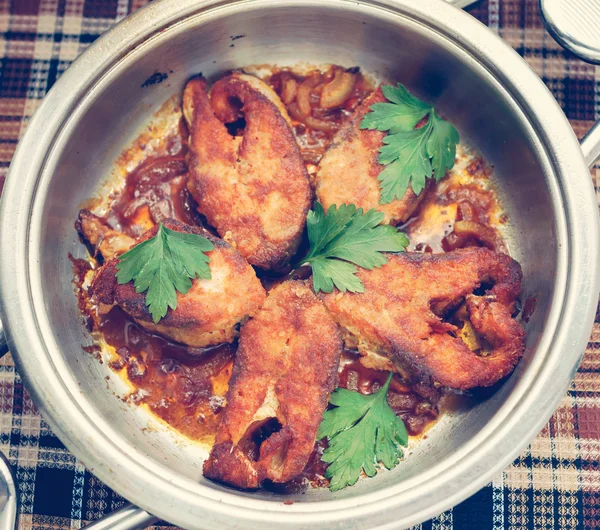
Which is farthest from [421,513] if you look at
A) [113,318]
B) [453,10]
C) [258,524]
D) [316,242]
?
[453,10]

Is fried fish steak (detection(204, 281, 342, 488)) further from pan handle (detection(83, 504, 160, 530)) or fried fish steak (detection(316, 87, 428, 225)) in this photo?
fried fish steak (detection(316, 87, 428, 225))

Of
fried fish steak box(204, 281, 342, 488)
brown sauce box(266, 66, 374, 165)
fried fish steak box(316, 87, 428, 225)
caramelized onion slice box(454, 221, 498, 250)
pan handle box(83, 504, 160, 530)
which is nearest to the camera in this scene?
pan handle box(83, 504, 160, 530)

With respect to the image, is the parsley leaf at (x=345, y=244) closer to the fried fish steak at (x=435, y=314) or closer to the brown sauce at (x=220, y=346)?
the fried fish steak at (x=435, y=314)

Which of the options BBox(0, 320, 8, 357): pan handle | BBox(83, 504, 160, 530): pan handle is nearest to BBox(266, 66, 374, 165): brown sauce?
BBox(0, 320, 8, 357): pan handle

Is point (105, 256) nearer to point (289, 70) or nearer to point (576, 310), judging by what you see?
point (289, 70)

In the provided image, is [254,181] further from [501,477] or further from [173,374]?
[501,477]

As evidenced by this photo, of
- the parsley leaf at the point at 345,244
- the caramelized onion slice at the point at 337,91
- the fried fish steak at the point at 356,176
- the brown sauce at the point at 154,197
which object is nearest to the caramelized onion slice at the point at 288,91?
the caramelized onion slice at the point at 337,91
